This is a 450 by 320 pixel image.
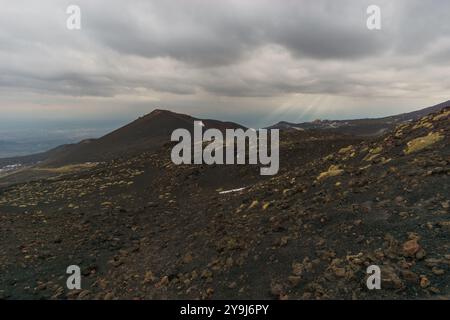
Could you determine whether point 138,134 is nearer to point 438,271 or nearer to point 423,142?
point 423,142

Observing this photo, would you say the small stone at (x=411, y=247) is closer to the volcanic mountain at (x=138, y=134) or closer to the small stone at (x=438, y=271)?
the small stone at (x=438, y=271)

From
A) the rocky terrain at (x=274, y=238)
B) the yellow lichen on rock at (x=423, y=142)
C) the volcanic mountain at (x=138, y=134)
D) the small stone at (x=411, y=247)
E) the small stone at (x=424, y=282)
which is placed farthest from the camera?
the volcanic mountain at (x=138, y=134)

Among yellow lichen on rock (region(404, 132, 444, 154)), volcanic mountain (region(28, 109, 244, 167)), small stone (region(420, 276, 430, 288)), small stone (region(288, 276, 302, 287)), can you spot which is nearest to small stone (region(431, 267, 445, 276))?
small stone (region(420, 276, 430, 288))

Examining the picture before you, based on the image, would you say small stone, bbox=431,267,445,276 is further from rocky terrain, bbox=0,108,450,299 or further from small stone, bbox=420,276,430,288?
small stone, bbox=420,276,430,288

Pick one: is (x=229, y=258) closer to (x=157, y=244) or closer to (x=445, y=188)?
(x=157, y=244)

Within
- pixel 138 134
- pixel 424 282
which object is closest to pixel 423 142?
pixel 424 282

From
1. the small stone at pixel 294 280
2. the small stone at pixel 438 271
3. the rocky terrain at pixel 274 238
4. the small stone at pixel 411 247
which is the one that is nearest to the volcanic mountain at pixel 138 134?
the rocky terrain at pixel 274 238
